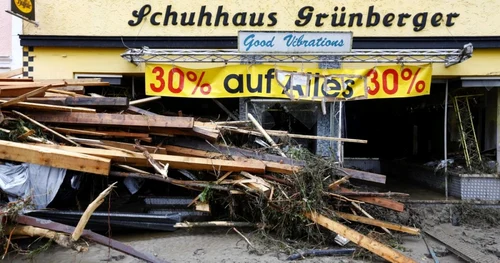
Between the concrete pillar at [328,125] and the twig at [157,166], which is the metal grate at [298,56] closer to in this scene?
the concrete pillar at [328,125]

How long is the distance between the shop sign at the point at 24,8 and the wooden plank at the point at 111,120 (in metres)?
2.88

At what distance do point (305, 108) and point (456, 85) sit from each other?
3.43m

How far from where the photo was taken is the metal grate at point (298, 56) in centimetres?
790

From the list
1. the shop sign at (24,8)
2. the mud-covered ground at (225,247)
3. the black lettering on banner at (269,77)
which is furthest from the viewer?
the black lettering on banner at (269,77)

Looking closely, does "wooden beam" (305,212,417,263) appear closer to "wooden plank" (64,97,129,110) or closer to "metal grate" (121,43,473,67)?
"metal grate" (121,43,473,67)

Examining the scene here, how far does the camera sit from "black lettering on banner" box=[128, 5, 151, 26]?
8.80 meters

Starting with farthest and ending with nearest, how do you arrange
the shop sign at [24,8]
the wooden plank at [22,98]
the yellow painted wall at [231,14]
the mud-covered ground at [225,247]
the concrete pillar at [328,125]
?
the concrete pillar at [328,125] → the yellow painted wall at [231,14] → the shop sign at [24,8] → the wooden plank at [22,98] → the mud-covered ground at [225,247]

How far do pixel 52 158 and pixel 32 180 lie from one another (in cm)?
63

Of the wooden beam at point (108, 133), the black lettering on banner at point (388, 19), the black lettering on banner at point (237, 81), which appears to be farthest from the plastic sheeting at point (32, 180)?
the black lettering on banner at point (388, 19)

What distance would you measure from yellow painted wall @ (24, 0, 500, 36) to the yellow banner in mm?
1038

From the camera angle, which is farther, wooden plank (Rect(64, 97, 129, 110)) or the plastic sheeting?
wooden plank (Rect(64, 97, 129, 110))

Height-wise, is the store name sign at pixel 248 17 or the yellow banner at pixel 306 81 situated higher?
the store name sign at pixel 248 17

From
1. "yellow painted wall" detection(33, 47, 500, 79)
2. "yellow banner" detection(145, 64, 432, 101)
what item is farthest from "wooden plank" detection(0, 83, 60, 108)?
"yellow painted wall" detection(33, 47, 500, 79)

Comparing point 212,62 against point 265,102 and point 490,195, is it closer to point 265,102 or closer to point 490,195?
point 265,102
